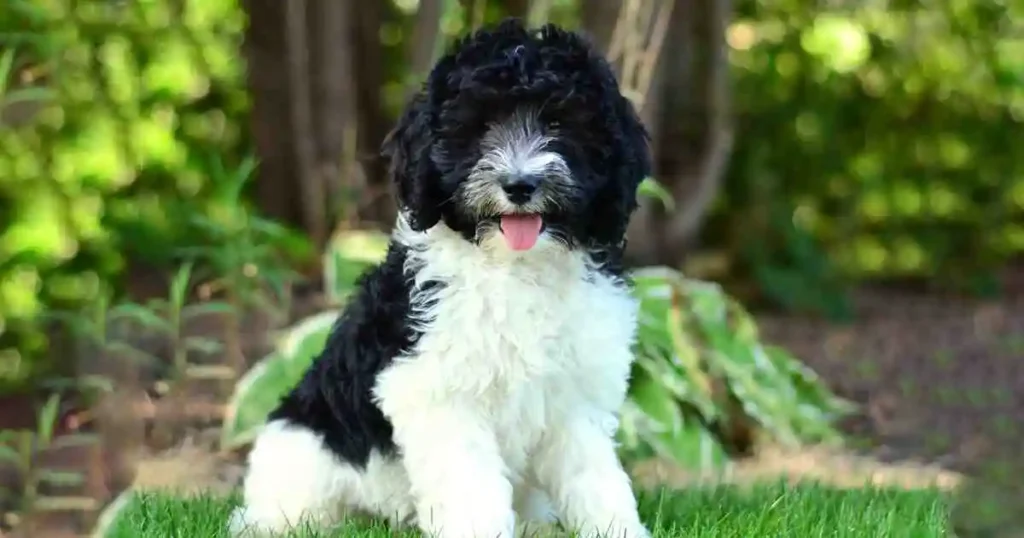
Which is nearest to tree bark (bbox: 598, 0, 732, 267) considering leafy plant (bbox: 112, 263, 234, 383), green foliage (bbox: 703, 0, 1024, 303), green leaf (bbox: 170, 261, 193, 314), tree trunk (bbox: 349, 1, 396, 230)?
green foliage (bbox: 703, 0, 1024, 303)

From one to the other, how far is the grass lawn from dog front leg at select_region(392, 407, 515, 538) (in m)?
0.40

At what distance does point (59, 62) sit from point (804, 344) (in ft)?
21.7

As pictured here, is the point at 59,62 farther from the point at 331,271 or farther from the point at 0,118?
the point at 331,271

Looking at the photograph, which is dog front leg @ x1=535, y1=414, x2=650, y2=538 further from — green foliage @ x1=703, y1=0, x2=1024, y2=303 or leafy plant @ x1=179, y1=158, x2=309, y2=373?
green foliage @ x1=703, y1=0, x2=1024, y2=303

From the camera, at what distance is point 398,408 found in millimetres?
4371

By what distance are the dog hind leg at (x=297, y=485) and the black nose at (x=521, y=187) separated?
4.44ft

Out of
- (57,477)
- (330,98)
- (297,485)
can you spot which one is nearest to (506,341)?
(297,485)

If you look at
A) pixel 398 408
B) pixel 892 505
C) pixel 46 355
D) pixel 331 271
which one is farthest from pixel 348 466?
pixel 331 271

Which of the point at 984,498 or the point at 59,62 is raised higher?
the point at 59,62

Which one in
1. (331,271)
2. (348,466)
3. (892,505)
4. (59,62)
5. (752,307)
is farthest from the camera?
(752,307)

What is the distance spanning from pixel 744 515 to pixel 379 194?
525cm

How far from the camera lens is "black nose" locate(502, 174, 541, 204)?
405cm

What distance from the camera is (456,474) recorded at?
4.23 m

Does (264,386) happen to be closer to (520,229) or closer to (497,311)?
(497,311)
